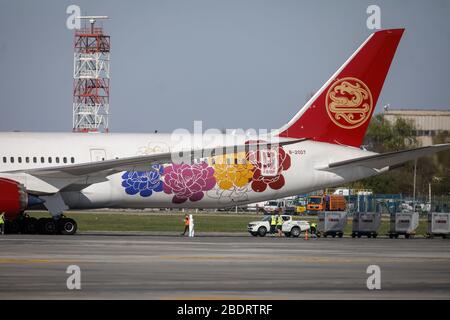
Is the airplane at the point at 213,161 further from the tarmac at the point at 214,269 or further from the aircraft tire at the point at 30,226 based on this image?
the tarmac at the point at 214,269

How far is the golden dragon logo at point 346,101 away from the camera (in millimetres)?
47250

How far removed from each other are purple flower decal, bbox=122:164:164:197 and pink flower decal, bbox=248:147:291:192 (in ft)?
15.1

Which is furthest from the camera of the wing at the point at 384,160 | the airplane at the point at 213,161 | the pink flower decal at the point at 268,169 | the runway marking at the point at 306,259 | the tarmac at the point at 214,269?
the pink flower decal at the point at 268,169

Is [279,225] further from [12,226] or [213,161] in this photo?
[12,226]

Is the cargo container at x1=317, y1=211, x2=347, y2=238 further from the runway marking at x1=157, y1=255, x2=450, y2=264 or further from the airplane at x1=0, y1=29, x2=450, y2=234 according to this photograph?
the runway marking at x1=157, y1=255, x2=450, y2=264

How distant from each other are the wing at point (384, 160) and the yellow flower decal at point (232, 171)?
13.2ft

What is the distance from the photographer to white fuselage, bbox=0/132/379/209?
4422 cm

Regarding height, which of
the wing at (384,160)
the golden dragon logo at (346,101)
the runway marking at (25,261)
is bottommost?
the runway marking at (25,261)

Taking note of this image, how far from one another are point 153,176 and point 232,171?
3.91 meters

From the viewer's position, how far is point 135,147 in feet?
149

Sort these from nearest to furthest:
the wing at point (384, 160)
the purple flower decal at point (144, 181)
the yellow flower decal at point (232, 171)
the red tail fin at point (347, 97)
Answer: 1. the wing at point (384, 160)
2. the purple flower decal at point (144, 181)
3. the yellow flower decal at point (232, 171)
4. the red tail fin at point (347, 97)

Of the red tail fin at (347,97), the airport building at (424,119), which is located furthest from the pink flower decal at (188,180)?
the airport building at (424,119)
